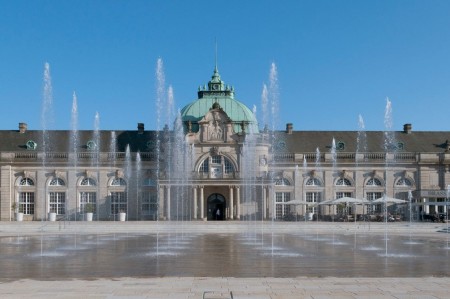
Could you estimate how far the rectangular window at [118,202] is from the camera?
63.6 metres

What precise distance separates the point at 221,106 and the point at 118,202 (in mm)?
14789

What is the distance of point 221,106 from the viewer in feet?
221

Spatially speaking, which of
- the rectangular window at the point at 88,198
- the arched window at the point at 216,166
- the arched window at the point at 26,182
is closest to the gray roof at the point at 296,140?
the arched window at the point at 26,182

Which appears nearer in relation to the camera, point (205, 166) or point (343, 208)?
point (343, 208)

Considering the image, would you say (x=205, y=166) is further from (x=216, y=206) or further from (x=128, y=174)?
(x=128, y=174)

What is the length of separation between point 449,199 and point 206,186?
2391 cm

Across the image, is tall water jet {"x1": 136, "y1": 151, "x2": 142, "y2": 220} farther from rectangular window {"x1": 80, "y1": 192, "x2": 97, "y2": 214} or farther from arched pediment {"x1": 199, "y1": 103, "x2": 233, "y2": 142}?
arched pediment {"x1": 199, "y1": 103, "x2": 233, "y2": 142}

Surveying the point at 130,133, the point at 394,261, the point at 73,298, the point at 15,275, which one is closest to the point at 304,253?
the point at 394,261

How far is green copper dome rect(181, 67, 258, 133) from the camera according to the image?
65500 mm

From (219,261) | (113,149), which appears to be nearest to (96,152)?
(113,149)

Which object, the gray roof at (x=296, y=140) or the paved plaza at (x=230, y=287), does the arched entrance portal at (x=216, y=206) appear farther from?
the paved plaza at (x=230, y=287)

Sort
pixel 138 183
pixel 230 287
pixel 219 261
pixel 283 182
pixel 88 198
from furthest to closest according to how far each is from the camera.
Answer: pixel 283 182 < pixel 138 183 < pixel 88 198 < pixel 219 261 < pixel 230 287

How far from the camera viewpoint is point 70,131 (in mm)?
67938

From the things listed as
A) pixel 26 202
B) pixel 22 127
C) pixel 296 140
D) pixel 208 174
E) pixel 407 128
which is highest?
pixel 22 127
